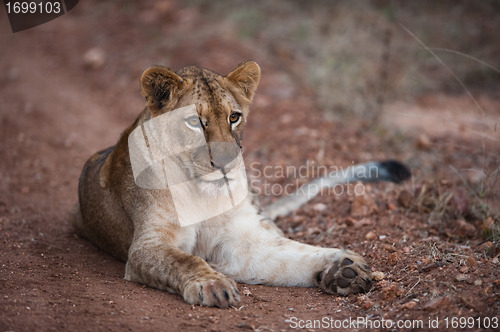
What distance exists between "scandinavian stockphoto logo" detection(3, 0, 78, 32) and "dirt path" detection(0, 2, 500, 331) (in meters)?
1.65

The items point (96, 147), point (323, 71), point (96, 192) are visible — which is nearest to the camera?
point (96, 192)

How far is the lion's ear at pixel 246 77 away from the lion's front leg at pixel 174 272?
3.43 feet

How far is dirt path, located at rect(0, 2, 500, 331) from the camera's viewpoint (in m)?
2.83

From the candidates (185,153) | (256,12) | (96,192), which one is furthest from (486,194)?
(256,12)

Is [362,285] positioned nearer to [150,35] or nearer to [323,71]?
[323,71]

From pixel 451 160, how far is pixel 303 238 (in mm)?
2549

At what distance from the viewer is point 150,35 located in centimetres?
986

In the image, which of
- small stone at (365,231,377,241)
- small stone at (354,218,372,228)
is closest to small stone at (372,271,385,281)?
small stone at (365,231,377,241)

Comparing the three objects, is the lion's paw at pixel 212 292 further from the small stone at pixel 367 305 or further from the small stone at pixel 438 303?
the small stone at pixel 438 303

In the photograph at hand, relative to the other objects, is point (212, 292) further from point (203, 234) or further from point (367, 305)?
point (367, 305)

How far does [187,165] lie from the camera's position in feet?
10.9

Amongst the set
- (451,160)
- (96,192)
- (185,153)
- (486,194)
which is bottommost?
(451,160)

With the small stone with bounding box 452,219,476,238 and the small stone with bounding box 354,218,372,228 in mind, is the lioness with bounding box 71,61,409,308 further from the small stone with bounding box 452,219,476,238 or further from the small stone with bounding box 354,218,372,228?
the small stone with bounding box 452,219,476,238

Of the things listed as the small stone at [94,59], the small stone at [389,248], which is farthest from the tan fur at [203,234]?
the small stone at [94,59]
